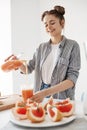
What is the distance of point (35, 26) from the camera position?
3.67 meters

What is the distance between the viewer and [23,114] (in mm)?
1341

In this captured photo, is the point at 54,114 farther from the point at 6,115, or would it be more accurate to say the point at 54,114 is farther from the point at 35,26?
the point at 35,26

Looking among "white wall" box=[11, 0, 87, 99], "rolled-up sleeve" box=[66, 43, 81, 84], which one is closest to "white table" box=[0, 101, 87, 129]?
"rolled-up sleeve" box=[66, 43, 81, 84]

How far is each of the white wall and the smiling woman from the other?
61 mm

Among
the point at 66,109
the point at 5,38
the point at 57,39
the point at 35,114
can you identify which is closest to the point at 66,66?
the point at 57,39

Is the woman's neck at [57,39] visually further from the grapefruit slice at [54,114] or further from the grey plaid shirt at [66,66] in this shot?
the grapefruit slice at [54,114]

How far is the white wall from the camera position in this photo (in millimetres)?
3279

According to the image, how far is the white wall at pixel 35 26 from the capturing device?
328cm

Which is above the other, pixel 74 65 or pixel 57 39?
pixel 57 39

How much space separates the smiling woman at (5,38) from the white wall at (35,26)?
0.06 meters

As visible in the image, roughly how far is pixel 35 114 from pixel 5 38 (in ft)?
7.60

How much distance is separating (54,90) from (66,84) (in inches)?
6.0

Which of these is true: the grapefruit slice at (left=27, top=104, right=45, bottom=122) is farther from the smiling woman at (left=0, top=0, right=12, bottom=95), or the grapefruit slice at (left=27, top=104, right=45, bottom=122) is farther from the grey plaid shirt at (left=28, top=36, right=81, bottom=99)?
the smiling woman at (left=0, top=0, right=12, bottom=95)

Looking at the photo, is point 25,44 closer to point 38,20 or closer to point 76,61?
point 38,20
